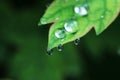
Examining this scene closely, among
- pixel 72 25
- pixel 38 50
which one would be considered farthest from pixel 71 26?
pixel 38 50

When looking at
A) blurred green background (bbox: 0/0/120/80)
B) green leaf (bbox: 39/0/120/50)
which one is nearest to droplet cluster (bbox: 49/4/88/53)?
green leaf (bbox: 39/0/120/50)

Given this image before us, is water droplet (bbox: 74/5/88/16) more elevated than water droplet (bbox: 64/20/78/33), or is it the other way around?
water droplet (bbox: 74/5/88/16)

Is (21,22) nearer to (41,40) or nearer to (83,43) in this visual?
(41,40)

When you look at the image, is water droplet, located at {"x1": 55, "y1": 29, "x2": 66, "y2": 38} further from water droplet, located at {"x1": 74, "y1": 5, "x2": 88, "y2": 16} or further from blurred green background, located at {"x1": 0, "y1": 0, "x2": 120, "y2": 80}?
blurred green background, located at {"x1": 0, "y1": 0, "x2": 120, "y2": 80}

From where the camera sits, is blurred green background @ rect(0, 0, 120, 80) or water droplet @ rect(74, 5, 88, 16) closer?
water droplet @ rect(74, 5, 88, 16)

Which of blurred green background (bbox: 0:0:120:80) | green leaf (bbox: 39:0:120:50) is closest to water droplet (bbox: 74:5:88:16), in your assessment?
green leaf (bbox: 39:0:120:50)

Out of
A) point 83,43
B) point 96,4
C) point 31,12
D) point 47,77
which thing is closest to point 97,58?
point 83,43

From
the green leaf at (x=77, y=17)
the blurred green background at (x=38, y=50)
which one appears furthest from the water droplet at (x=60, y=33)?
the blurred green background at (x=38, y=50)
